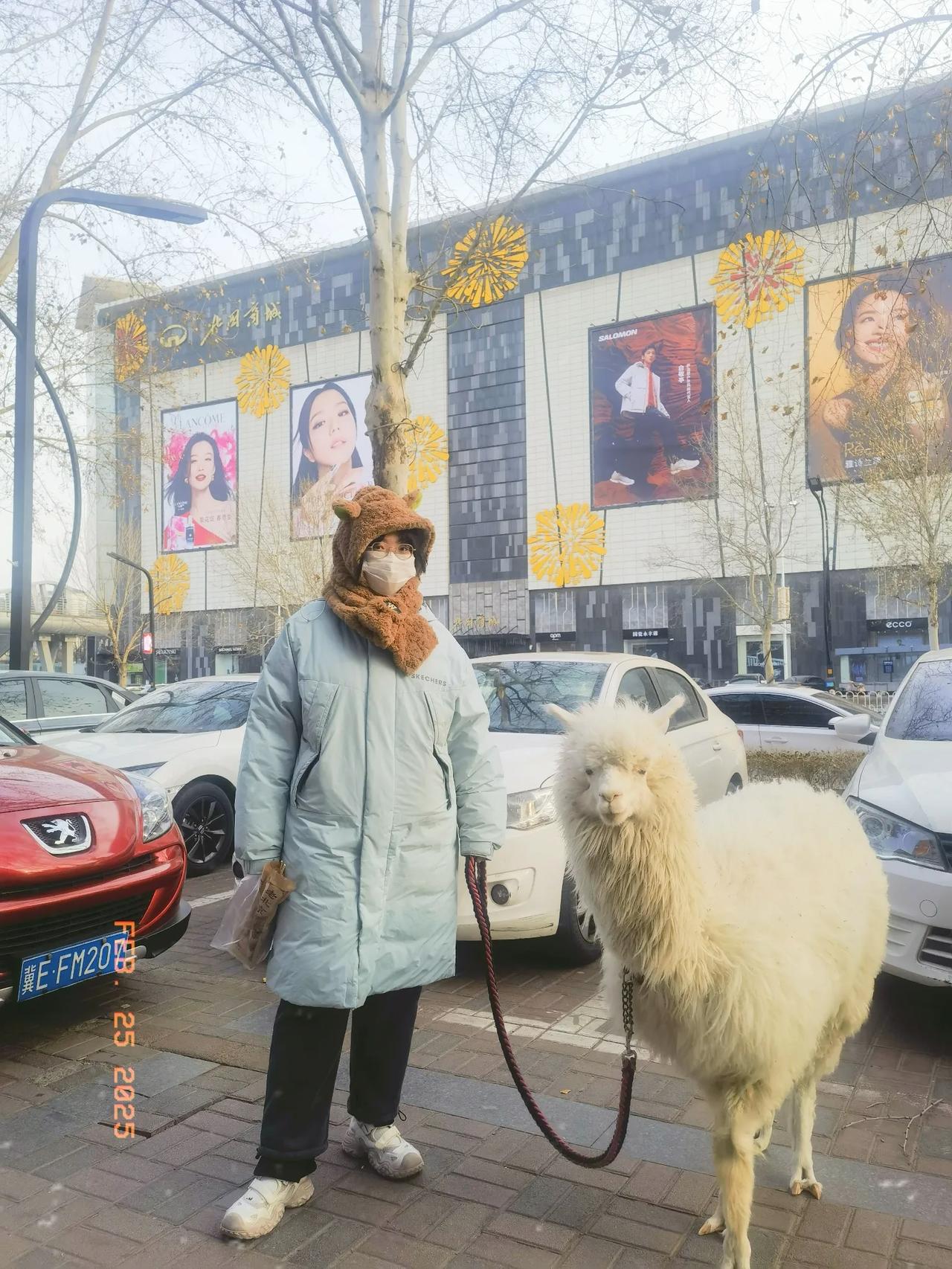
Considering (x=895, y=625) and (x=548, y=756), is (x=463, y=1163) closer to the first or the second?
(x=548, y=756)

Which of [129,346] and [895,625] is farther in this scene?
[895,625]

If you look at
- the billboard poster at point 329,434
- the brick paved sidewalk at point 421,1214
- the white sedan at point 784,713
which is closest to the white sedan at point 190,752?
the brick paved sidewalk at point 421,1214

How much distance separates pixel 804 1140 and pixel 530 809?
2293 millimetres

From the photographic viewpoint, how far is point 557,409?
51438 mm

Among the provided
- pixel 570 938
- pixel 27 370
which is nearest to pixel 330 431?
pixel 27 370

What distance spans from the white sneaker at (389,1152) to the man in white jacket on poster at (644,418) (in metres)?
45.7

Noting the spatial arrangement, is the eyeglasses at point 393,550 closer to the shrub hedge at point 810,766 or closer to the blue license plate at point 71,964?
the blue license plate at point 71,964

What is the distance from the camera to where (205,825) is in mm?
8289

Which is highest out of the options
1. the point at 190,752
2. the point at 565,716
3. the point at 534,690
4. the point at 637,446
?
the point at 637,446

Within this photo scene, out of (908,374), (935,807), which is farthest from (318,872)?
(908,374)

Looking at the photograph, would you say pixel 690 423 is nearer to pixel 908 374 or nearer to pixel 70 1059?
pixel 908 374

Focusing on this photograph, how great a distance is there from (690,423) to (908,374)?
2493cm

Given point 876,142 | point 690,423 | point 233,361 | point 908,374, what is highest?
point 233,361

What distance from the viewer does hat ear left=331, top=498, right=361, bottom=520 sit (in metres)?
3.01
